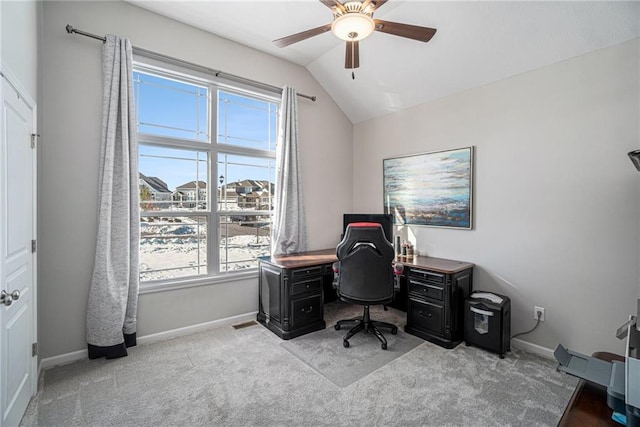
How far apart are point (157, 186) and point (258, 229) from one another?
1.24 m

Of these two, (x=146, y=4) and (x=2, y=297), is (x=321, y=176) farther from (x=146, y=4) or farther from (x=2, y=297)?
(x=2, y=297)

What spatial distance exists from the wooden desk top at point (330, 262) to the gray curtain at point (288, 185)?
21 cm

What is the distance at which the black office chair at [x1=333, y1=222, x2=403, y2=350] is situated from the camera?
9.11 feet

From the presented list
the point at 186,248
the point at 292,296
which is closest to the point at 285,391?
the point at 292,296

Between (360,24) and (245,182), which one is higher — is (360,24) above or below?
above

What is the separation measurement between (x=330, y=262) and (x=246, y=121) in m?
1.99

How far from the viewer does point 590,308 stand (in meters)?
2.52

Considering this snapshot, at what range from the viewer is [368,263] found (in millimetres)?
2793

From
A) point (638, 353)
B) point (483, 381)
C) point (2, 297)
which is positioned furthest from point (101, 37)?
point (483, 381)

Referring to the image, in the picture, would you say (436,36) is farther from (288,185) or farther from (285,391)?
(285,391)

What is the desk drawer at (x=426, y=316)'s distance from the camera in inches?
116

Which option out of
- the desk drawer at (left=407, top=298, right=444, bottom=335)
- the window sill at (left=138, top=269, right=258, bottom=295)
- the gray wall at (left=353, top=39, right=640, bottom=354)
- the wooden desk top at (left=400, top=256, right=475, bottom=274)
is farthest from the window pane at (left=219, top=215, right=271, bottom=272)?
the gray wall at (left=353, top=39, right=640, bottom=354)

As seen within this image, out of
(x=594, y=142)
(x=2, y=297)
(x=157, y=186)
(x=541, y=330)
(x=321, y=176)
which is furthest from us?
(x=321, y=176)

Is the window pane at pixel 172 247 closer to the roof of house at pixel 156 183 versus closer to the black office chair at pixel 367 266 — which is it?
the roof of house at pixel 156 183
